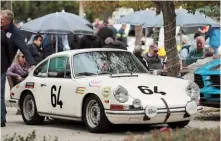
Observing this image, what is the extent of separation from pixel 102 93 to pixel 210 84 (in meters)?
2.63

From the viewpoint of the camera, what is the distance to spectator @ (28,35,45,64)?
16156mm

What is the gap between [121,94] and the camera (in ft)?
33.9

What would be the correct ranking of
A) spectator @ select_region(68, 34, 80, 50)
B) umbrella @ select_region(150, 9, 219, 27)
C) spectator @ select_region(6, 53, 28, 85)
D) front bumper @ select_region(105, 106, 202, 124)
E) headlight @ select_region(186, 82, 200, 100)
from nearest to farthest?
front bumper @ select_region(105, 106, 202, 124)
headlight @ select_region(186, 82, 200, 100)
spectator @ select_region(6, 53, 28, 85)
spectator @ select_region(68, 34, 80, 50)
umbrella @ select_region(150, 9, 219, 27)

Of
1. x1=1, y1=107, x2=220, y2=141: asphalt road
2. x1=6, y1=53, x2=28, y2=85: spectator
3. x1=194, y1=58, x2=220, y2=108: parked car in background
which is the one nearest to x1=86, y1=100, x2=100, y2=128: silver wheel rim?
x1=1, y1=107, x2=220, y2=141: asphalt road

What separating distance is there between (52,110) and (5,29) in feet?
5.34

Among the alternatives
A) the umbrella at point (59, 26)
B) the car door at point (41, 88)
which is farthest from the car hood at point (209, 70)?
the umbrella at point (59, 26)

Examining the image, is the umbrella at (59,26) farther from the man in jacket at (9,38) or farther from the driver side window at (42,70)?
the man in jacket at (9,38)

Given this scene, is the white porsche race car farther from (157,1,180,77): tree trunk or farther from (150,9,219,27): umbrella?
(150,9,219,27): umbrella

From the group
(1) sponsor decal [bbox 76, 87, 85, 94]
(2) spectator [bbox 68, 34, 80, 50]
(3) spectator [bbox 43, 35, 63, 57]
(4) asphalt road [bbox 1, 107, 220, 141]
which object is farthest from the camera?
(2) spectator [bbox 68, 34, 80, 50]

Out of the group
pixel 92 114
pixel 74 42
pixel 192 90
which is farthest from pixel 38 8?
pixel 192 90

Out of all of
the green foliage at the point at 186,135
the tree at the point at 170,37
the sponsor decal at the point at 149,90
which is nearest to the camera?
the green foliage at the point at 186,135

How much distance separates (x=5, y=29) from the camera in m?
11.6

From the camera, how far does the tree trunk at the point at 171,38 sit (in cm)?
1420

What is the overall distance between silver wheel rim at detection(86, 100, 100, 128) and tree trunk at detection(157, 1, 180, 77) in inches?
152
